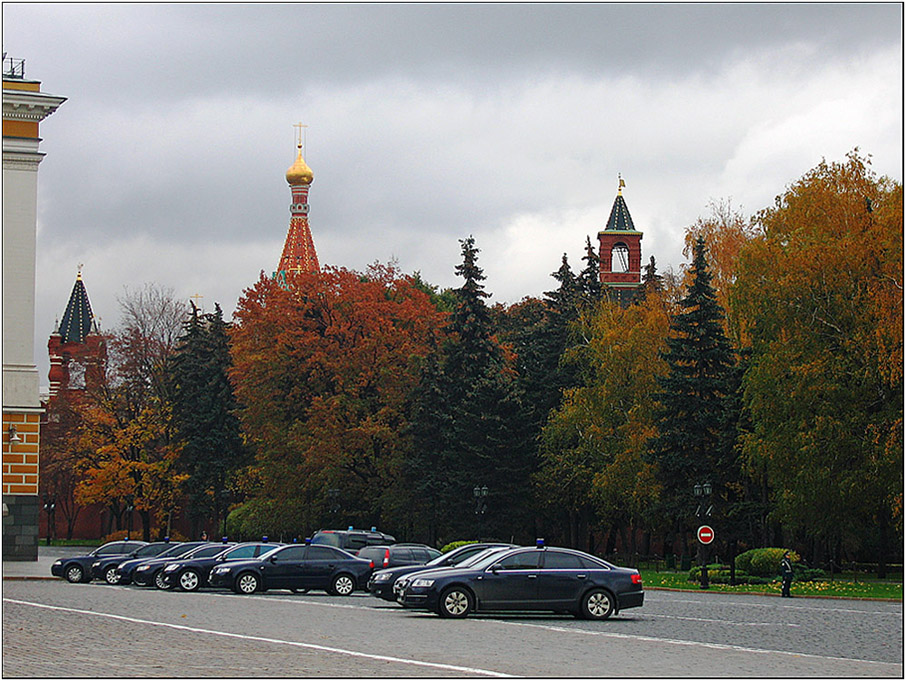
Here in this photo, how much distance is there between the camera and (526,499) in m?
60.2

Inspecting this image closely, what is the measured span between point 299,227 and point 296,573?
10339cm

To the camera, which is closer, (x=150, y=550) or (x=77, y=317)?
(x=150, y=550)

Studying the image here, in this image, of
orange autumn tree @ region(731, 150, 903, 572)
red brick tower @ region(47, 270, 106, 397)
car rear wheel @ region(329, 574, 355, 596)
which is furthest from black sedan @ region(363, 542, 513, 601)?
red brick tower @ region(47, 270, 106, 397)

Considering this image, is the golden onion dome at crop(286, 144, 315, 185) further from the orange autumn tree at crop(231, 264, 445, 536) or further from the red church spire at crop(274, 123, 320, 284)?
the orange autumn tree at crop(231, 264, 445, 536)

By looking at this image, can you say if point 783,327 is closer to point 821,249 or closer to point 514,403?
point 821,249

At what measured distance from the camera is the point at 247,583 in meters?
34.2

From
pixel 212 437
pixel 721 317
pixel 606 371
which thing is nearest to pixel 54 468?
pixel 212 437

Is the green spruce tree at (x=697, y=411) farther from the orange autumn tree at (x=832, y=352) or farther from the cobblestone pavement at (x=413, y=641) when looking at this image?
the cobblestone pavement at (x=413, y=641)

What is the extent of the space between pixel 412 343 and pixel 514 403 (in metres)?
6.21

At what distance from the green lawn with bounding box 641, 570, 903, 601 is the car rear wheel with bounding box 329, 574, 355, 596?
38.4 feet

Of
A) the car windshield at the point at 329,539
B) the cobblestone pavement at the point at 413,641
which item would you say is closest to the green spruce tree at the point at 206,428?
the car windshield at the point at 329,539

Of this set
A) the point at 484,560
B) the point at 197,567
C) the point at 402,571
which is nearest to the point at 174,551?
the point at 197,567

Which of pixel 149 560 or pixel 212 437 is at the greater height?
pixel 212 437

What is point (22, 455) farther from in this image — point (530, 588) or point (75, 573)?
point (530, 588)
